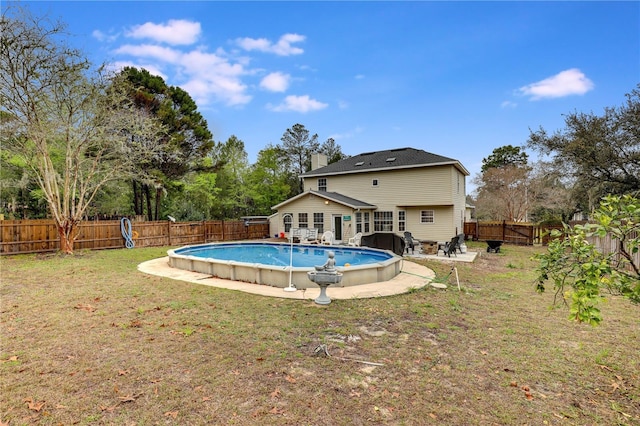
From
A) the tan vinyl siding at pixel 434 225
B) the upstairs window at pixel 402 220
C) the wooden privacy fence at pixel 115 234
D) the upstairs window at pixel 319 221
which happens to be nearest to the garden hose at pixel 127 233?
the wooden privacy fence at pixel 115 234

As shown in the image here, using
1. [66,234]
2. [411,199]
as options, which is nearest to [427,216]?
[411,199]

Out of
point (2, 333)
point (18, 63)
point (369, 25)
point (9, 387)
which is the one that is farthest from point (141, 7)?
point (9, 387)

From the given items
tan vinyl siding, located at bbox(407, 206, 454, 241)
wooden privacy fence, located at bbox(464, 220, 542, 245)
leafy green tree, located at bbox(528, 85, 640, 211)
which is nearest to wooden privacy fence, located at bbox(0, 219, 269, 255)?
tan vinyl siding, located at bbox(407, 206, 454, 241)

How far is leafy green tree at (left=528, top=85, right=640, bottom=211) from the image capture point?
13.8 metres

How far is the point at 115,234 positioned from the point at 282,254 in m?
8.98

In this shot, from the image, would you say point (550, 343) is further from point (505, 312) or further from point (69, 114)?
point (69, 114)

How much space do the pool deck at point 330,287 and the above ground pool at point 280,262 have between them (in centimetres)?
21

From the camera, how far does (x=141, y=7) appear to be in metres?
10.8

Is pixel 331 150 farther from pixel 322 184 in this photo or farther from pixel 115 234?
pixel 115 234

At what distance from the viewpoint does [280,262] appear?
12.7 metres

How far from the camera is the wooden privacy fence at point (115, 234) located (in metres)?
13.0

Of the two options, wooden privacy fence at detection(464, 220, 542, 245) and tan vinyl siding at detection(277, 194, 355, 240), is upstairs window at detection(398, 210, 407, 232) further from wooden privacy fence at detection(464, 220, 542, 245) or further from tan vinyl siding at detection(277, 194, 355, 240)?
wooden privacy fence at detection(464, 220, 542, 245)

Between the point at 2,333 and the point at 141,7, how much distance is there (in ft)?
36.3

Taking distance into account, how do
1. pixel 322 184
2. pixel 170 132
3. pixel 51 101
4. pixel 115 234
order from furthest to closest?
pixel 170 132 < pixel 322 184 < pixel 115 234 < pixel 51 101
